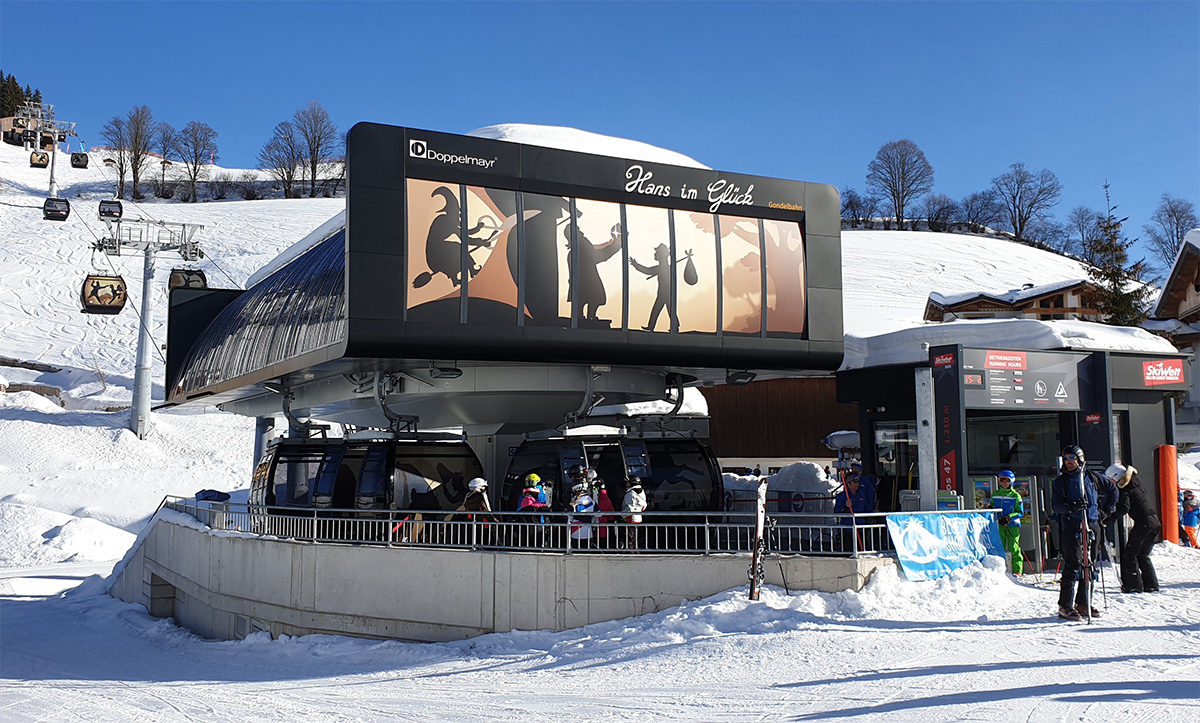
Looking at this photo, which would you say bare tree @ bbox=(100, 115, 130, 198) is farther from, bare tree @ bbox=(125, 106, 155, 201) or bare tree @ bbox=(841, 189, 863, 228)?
bare tree @ bbox=(841, 189, 863, 228)

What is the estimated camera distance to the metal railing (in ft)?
42.7

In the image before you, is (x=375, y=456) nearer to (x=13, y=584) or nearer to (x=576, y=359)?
(x=576, y=359)

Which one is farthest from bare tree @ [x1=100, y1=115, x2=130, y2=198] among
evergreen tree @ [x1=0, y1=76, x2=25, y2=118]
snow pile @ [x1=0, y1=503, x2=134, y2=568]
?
snow pile @ [x1=0, y1=503, x2=134, y2=568]

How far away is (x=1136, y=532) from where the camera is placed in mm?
12758

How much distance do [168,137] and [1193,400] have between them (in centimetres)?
11782

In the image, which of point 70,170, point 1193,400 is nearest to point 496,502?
point 1193,400

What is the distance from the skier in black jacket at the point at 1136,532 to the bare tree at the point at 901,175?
113412mm

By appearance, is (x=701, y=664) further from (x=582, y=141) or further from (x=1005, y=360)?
(x=582, y=141)

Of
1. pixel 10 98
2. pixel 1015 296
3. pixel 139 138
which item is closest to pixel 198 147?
pixel 139 138

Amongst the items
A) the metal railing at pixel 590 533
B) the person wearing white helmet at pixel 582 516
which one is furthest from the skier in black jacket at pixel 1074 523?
the person wearing white helmet at pixel 582 516

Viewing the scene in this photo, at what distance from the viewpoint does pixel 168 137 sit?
12369cm

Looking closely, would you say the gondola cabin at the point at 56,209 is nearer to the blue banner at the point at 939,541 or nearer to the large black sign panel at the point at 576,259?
the large black sign panel at the point at 576,259

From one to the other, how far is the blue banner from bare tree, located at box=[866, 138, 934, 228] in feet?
Result: 371

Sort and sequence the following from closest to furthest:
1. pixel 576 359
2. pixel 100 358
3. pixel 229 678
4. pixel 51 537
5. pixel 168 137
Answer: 1. pixel 229 678
2. pixel 576 359
3. pixel 51 537
4. pixel 100 358
5. pixel 168 137
